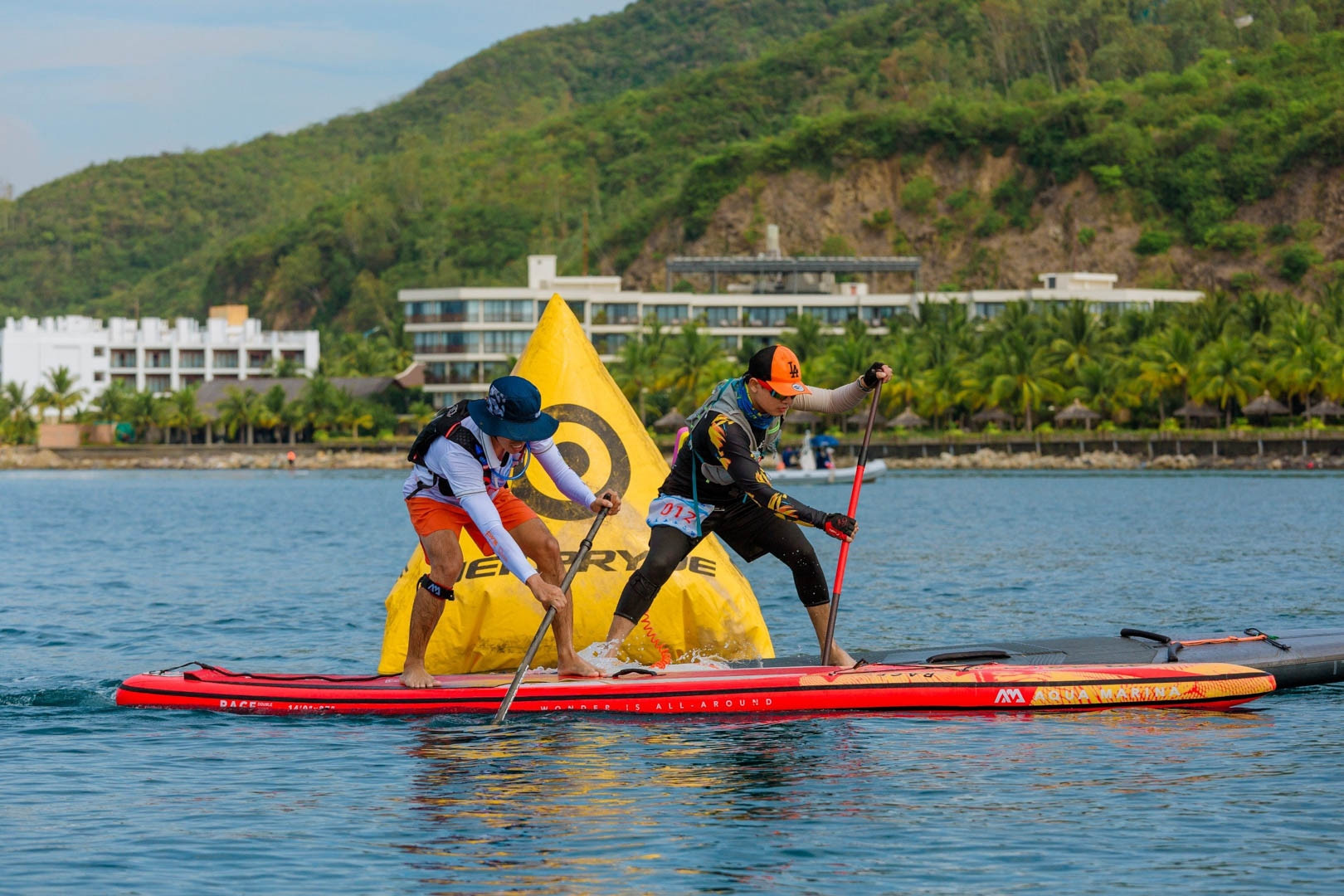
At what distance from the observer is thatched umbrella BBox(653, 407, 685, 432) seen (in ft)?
326

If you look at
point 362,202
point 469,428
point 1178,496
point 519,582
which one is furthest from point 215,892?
point 362,202

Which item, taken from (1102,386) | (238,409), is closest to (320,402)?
(238,409)

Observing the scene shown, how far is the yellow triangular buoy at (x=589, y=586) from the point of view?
1320 cm

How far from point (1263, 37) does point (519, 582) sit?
188 metres

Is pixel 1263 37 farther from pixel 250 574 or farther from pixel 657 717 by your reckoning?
pixel 657 717

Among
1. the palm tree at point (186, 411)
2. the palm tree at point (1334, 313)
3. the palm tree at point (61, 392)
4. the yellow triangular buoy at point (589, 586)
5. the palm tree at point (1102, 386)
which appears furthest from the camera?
the palm tree at point (61, 392)

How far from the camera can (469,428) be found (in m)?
11.4

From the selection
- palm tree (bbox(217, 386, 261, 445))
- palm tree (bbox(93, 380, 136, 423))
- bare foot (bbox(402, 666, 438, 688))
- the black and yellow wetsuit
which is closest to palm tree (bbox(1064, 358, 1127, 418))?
palm tree (bbox(217, 386, 261, 445))

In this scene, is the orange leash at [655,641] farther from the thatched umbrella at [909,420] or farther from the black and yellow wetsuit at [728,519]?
the thatched umbrella at [909,420]

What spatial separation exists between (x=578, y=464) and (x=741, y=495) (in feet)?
8.07

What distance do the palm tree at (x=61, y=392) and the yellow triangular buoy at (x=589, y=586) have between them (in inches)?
4827

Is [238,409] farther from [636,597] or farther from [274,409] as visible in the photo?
[636,597]

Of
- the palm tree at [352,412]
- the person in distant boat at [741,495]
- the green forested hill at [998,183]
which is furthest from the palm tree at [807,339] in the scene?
the person in distant boat at [741,495]

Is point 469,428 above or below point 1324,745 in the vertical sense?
above
